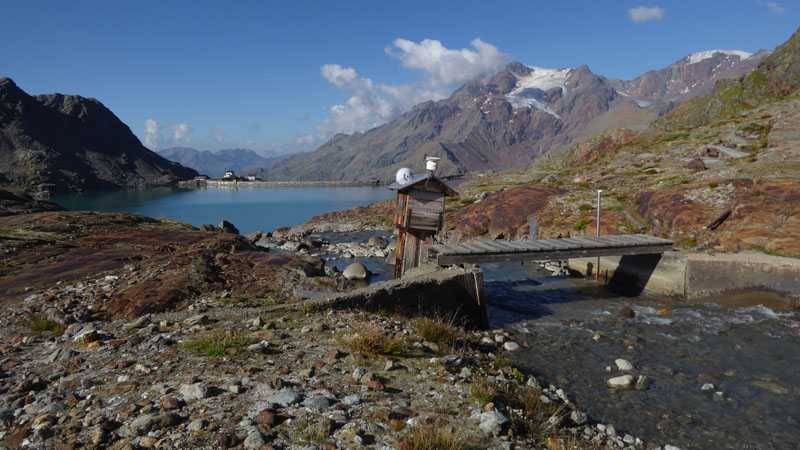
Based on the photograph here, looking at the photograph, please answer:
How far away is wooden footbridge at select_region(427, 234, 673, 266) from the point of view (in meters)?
16.6

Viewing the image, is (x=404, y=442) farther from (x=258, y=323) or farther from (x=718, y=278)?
(x=718, y=278)

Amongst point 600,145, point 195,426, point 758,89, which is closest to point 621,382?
point 195,426

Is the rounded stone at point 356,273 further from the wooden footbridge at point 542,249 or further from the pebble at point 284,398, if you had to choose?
the pebble at point 284,398

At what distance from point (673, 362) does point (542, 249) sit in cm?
678

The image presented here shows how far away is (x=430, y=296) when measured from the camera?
1340cm

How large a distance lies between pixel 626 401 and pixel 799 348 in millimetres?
7801

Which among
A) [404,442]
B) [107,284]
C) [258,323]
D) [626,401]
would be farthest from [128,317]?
[626,401]

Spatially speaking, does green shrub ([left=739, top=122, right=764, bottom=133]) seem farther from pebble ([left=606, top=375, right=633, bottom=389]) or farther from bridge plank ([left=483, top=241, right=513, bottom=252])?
pebble ([left=606, top=375, right=633, bottom=389])

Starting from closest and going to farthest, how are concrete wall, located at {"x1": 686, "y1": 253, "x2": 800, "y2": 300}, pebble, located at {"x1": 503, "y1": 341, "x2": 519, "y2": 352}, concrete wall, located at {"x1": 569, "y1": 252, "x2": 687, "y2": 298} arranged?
pebble, located at {"x1": 503, "y1": 341, "x2": 519, "y2": 352}
concrete wall, located at {"x1": 686, "y1": 253, "x2": 800, "y2": 300}
concrete wall, located at {"x1": 569, "y1": 252, "x2": 687, "y2": 298}

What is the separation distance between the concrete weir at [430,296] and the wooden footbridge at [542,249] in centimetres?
116

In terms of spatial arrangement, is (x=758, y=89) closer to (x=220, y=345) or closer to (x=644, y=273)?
(x=644, y=273)

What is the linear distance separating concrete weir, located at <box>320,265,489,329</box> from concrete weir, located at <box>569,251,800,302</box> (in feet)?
33.4

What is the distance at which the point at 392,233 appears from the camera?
45281mm

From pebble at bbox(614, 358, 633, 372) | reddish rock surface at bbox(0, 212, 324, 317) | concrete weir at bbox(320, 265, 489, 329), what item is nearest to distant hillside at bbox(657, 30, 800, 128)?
pebble at bbox(614, 358, 633, 372)
